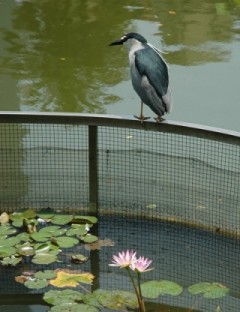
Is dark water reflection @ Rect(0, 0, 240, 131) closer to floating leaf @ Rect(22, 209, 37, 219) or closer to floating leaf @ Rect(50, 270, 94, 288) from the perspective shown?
floating leaf @ Rect(22, 209, 37, 219)

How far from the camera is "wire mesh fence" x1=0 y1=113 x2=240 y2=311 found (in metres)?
4.53

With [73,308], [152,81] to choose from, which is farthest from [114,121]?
[73,308]

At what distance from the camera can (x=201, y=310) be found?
3.90 meters

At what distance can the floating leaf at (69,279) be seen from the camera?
405 centimetres

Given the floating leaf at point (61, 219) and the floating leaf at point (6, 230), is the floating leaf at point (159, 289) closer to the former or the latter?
the floating leaf at point (61, 219)

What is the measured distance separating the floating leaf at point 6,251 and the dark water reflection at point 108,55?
2480 millimetres

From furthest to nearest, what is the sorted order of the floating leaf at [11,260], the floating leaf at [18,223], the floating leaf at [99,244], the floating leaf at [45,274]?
the floating leaf at [18,223] < the floating leaf at [99,244] < the floating leaf at [11,260] < the floating leaf at [45,274]

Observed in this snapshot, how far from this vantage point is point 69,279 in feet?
13.4

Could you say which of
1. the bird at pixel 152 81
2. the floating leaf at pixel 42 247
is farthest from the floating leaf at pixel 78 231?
the bird at pixel 152 81

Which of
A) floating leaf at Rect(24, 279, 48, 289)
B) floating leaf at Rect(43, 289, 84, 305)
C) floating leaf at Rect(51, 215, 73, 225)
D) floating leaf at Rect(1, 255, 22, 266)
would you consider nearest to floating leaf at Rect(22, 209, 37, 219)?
floating leaf at Rect(51, 215, 73, 225)

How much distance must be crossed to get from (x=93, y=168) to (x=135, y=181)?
0.87 feet

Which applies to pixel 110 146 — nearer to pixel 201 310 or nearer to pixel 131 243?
pixel 131 243

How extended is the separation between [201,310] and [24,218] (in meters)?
1.27

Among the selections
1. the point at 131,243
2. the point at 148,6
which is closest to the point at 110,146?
the point at 131,243
